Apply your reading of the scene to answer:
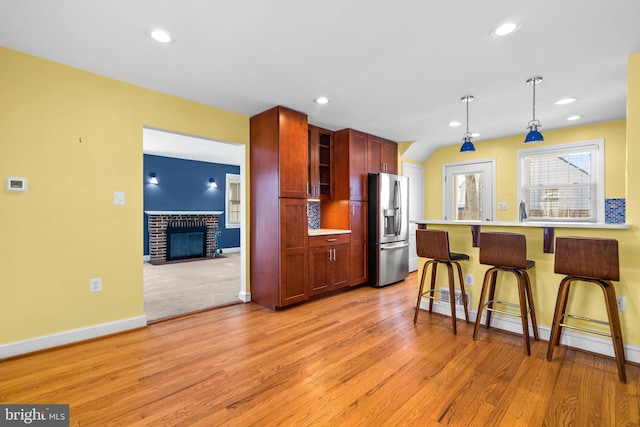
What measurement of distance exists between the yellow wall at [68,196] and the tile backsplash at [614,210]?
5788 mm

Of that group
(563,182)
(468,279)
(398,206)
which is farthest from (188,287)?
(563,182)

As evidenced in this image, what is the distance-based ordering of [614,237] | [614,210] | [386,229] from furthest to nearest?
[386,229] → [614,210] → [614,237]

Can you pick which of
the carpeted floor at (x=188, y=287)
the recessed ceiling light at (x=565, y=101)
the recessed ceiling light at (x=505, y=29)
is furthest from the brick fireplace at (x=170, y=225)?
the recessed ceiling light at (x=565, y=101)

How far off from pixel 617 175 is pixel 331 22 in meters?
4.56

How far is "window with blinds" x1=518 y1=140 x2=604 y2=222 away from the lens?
170 inches

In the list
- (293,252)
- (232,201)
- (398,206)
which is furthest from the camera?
(232,201)

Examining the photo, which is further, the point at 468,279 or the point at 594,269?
the point at 468,279

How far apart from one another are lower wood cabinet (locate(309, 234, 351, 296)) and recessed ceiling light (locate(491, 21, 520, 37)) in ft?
9.03

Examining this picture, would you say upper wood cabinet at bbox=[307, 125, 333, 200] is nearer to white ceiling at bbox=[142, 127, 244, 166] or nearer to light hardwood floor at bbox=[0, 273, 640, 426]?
white ceiling at bbox=[142, 127, 244, 166]

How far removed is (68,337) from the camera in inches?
104

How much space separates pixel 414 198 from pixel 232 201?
5.18 metres

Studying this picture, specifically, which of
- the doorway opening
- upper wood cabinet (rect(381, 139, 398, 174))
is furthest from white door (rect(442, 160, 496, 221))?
the doorway opening

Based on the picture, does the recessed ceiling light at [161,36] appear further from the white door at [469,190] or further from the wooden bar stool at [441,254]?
the white door at [469,190]

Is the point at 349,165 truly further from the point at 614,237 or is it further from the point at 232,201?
the point at 232,201
